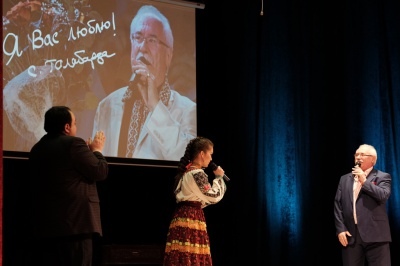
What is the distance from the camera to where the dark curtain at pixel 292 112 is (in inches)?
246

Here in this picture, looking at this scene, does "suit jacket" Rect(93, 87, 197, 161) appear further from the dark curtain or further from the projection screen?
the dark curtain

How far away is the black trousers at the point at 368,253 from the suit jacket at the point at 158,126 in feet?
5.64

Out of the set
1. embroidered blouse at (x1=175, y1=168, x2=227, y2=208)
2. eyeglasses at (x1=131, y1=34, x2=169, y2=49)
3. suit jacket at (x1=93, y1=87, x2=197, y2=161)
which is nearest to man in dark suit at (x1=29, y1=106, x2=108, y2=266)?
embroidered blouse at (x1=175, y1=168, x2=227, y2=208)

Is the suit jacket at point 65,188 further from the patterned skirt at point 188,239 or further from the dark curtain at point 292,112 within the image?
the dark curtain at point 292,112

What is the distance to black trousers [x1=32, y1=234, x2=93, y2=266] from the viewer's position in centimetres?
344

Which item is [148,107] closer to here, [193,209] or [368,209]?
[193,209]

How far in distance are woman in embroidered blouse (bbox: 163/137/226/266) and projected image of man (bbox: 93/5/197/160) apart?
1.21 m

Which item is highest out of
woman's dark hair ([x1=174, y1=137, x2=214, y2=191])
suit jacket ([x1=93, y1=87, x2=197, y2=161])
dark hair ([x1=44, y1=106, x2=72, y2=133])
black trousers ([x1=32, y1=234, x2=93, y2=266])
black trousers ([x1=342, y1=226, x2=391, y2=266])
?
suit jacket ([x1=93, y1=87, x2=197, y2=161])

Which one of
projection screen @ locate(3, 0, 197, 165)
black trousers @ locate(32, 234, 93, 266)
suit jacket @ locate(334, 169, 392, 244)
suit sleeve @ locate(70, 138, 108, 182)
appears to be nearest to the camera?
black trousers @ locate(32, 234, 93, 266)

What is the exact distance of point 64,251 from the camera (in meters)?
3.47

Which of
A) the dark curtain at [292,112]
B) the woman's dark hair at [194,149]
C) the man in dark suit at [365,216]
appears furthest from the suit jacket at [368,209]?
the woman's dark hair at [194,149]

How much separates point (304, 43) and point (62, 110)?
358cm

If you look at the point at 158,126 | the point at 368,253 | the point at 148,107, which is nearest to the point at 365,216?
the point at 368,253

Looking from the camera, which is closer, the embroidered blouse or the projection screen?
the embroidered blouse
